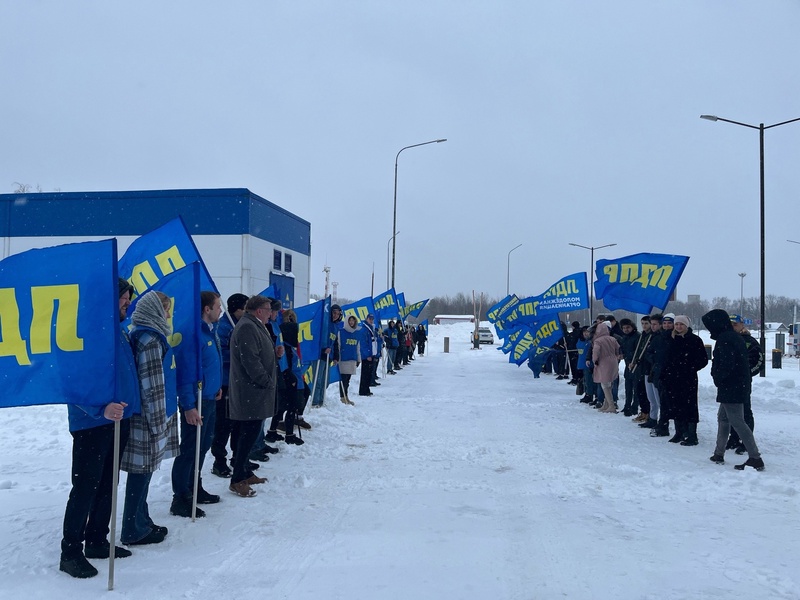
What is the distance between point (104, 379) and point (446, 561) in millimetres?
2523

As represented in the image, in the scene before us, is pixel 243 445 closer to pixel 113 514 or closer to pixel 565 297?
pixel 113 514

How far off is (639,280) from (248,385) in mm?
8301

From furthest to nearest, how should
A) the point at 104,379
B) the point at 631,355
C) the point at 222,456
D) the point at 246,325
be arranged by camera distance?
the point at 631,355
the point at 222,456
the point at 246,325
the point at 104,379

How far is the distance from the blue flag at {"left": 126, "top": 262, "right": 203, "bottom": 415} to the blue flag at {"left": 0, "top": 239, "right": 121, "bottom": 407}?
1.40 metres

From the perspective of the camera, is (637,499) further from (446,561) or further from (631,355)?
(631,355)

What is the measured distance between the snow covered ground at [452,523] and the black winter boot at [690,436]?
13 cm

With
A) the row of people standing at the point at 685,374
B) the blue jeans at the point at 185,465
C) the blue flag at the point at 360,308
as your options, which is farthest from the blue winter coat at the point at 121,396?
the blue flag at the point at 360,308

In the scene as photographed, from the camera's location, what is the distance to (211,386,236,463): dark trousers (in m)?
6.94

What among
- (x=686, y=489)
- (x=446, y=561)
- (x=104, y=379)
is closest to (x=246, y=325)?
(x=104, y=379)

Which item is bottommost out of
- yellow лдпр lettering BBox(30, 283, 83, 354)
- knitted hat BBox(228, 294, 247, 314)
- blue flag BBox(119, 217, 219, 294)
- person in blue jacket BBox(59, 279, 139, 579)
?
Result: person in blue jacket BBox(59, 279, 139, 579)

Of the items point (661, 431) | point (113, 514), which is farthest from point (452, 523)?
point (661, 431)

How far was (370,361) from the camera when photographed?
634 inches

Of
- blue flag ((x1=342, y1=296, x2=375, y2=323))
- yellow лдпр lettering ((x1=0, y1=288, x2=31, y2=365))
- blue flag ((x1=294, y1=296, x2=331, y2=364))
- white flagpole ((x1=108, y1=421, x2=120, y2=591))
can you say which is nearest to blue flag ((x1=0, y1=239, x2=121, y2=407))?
yellow лдпр lettering ((x1=0, y1=288, x2=31, y2=365))

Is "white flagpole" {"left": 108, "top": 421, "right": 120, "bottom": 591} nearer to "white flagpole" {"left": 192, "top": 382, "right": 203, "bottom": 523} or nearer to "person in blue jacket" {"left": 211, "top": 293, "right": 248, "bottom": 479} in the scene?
"white flagpole" {"left": 192, "top": 382, "right": 203, "bottom": 523}
